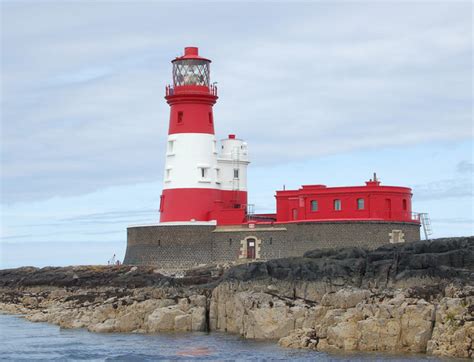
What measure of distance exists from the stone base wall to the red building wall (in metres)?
0.69

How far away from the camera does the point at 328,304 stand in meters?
29.8

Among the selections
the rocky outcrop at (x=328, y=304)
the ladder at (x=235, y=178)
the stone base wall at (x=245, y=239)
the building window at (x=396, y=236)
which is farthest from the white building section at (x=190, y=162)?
the building window at (x=396, y=236)

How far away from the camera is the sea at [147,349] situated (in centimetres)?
2705

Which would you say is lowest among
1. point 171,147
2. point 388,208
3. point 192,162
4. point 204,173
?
point 388,208

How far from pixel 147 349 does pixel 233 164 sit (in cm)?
2214

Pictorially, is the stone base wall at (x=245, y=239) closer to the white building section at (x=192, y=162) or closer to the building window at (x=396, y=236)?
the building window at (x=396, y=236)

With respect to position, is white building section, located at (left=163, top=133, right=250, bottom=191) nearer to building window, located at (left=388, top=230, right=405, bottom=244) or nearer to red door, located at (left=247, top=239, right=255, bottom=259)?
red door, located at (left=247, top=239, right=255, bottom=259)

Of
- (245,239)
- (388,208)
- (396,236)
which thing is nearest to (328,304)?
(396,236)

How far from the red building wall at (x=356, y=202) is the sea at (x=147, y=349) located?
14.7m

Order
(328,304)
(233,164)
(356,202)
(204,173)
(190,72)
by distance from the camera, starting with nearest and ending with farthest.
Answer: (328,304)
(356,202)
(204,173)
(190,72)
(233,164)

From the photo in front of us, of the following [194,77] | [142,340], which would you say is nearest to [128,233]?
[194,77]

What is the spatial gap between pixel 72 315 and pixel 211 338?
7.42 m

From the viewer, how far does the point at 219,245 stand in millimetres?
46781

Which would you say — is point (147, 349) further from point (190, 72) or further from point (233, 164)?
point (233, 164)
